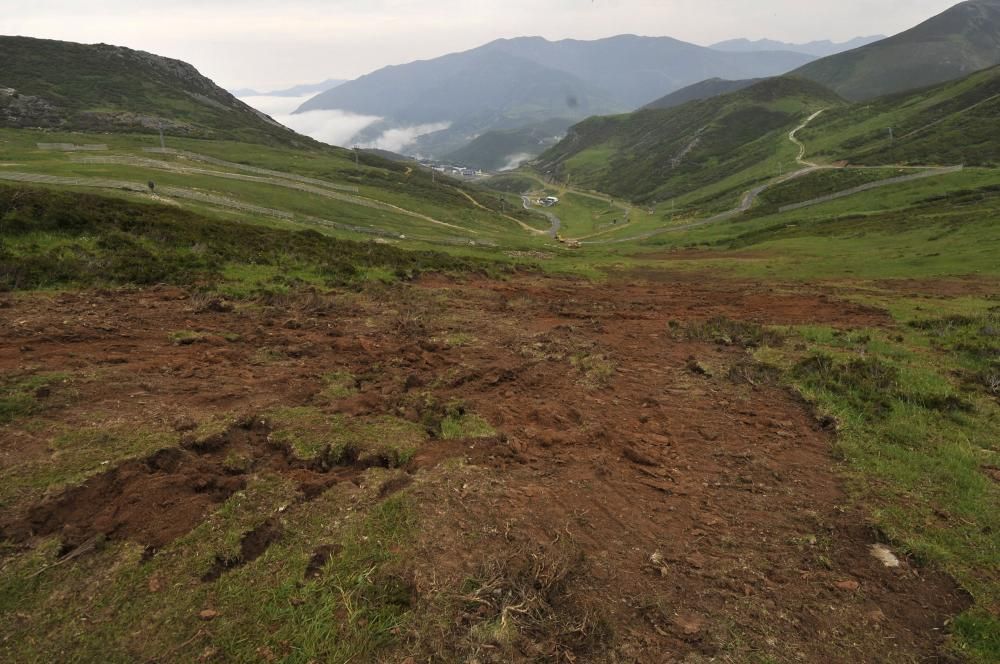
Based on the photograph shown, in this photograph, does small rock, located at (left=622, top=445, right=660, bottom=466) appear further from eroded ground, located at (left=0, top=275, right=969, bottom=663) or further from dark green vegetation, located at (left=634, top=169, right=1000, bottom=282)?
dark green vegetation, located at (left=634, top=169, right=1000, bottom=282)

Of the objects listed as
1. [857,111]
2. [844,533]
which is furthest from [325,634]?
[857,111]

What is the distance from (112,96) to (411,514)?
179861 millimetres

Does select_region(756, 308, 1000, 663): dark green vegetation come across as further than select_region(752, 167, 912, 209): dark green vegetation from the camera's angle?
No

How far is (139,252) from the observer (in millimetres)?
18312

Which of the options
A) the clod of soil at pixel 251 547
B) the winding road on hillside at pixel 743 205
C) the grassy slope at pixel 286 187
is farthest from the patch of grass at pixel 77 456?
the winding road on hillside at pixel 743 205

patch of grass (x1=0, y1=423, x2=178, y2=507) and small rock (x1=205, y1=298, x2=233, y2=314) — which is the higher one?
small rock (x1=205, y1=298, x2=233, y2=314)

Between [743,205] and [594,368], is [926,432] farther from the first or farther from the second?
[743,205]

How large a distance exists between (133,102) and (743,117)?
219891 millimetres

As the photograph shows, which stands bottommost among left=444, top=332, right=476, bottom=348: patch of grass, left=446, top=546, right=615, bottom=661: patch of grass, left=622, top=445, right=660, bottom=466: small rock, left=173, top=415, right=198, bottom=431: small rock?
left=622, top=445, right=660, bottom=466: small rock

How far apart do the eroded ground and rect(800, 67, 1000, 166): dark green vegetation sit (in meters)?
113

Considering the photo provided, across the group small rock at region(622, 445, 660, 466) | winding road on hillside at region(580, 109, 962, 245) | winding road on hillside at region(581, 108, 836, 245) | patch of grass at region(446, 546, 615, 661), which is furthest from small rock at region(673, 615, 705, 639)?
winding road on hillside at region(581, 108, 836, 245)

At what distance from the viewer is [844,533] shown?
279 inches

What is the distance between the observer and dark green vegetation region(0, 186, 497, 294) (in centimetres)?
1555

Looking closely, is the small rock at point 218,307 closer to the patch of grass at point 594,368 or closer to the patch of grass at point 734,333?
the patch of grass at point 594,368
